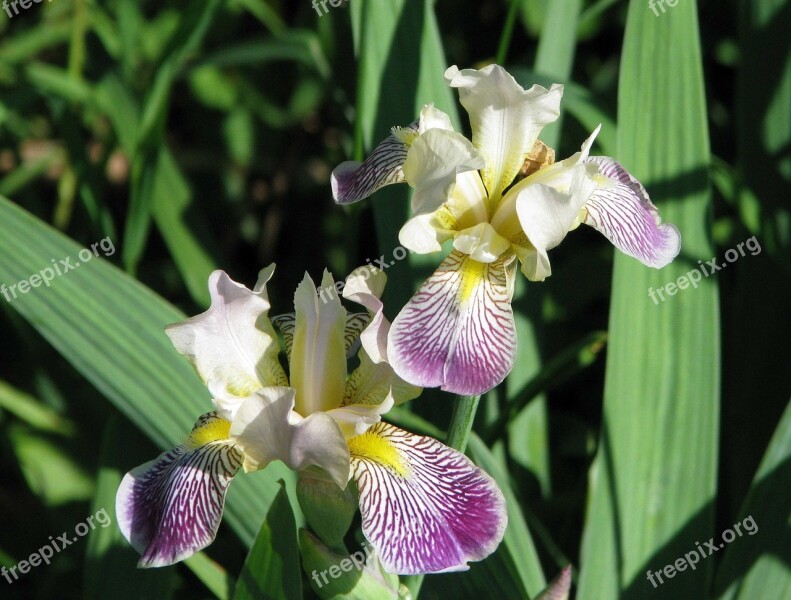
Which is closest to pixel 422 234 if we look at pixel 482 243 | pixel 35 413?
pixel 482 243

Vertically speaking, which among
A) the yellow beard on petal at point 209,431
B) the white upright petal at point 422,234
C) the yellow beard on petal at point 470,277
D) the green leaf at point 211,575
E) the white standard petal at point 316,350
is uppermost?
the white upright petal at point 422,234

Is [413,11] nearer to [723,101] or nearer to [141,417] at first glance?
[141,417]

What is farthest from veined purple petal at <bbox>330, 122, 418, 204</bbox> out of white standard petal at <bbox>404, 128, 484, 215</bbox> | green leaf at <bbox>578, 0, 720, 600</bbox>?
green leaf at <bbox>578, 0, 720, 600</bbox>

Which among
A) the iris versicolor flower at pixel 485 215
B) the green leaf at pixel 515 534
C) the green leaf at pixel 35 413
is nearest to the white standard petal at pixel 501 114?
the iris versicolor flower at pixel 485 215

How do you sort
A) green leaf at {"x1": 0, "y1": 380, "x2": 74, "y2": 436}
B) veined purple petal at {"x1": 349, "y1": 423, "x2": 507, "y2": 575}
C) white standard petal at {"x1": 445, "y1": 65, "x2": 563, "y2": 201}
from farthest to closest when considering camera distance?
green leaf at {"x1": 0, "y1": 380, "x2": 74, "y2": 436} → white standard petal at {"x1": 445, "y1": 65, "x2": 563, "y2": 201} → veined purple petal at {"x1": 349, "y1": 423, "x2": 507, "y2": 575}

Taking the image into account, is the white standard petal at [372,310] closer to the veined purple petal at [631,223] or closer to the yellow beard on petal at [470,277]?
the yellow beard on petal at [470,277]

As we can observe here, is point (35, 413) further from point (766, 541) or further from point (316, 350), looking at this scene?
point (766, 541)

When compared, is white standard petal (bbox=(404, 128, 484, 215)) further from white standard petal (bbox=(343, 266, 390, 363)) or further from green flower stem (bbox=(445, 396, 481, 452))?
green flower stem (bbox=(445, 396, 481, 452))
